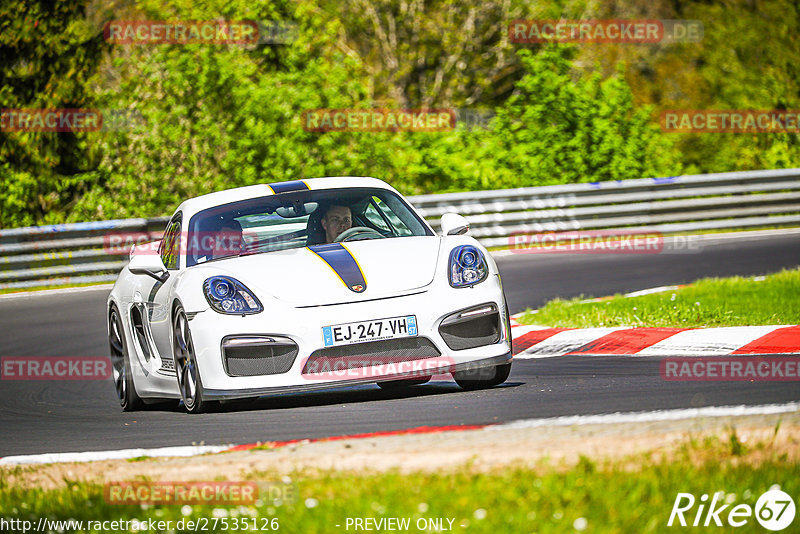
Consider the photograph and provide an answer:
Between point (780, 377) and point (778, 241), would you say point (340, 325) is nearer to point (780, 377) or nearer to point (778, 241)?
point (780, 377)

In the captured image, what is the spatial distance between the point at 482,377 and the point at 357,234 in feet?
3.90

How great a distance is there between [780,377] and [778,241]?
1015cm

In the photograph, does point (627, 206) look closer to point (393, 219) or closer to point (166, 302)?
point (393, 219)

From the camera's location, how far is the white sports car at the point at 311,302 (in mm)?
6738

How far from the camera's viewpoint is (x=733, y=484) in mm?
4086

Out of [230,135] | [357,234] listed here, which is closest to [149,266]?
[357,234]

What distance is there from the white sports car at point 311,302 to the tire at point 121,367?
0.33m

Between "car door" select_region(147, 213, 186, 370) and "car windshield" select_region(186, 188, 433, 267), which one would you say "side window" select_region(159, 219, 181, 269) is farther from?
"car windshield" select_region(186, 188, 433, 267)

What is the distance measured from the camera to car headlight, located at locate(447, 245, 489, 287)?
7113mm

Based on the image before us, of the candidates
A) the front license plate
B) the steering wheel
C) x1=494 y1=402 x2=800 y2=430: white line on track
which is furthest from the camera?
the steering wheel

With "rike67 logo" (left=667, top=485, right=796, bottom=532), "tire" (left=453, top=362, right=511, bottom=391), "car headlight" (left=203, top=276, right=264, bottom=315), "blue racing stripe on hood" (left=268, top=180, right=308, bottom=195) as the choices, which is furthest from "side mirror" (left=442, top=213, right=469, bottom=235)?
"rike67 logo" (left=667, top=485, right=796, bottom=532)

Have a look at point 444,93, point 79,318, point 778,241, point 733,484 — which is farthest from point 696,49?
point 733,484

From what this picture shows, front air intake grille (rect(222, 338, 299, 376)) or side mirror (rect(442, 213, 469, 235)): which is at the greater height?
side mirror (rect(442, 213, 469, 235))

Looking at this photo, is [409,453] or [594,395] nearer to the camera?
[409,453]
